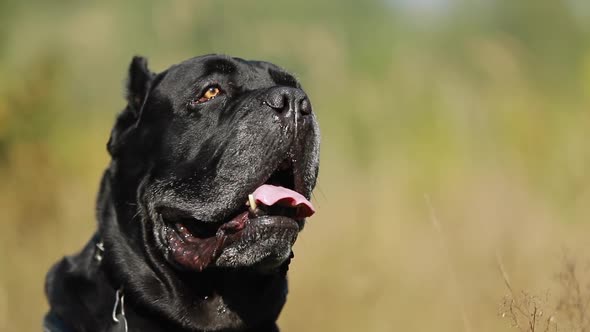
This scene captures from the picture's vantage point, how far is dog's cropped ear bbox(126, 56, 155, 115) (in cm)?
377

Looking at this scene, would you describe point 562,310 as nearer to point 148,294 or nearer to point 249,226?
point 249,226

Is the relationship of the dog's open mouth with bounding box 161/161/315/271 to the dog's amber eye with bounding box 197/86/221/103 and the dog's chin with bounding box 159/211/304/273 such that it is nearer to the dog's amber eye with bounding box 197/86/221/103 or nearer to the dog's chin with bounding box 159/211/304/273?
the dog's chin with bounding box 159/211/304/273

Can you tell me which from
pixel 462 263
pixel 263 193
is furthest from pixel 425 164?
pixel 263 193

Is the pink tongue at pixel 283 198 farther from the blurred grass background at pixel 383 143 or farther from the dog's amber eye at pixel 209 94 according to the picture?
the blurred grass background at pixel 383 143

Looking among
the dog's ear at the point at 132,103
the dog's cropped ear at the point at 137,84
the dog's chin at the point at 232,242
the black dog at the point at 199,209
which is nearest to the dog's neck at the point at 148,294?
the black dog at the point at 199,209

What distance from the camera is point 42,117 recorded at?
879cm

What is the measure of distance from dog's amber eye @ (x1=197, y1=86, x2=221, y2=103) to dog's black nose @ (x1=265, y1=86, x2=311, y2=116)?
0.36m

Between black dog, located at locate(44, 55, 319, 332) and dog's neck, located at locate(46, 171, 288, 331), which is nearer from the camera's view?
black dog, located at locate(44, 55, 319, 332)

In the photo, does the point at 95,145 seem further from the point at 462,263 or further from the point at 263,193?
the point at 263,193

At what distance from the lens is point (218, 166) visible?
10.9ft

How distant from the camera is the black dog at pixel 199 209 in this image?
3273 millimetres

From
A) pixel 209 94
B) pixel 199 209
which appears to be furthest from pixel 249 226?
pixel 209 94

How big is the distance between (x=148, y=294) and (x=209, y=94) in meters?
0.83

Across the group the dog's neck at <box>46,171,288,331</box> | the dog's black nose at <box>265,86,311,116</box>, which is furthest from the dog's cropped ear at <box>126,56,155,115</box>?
the dog's black nose at <box>265,86,311,116</box>
